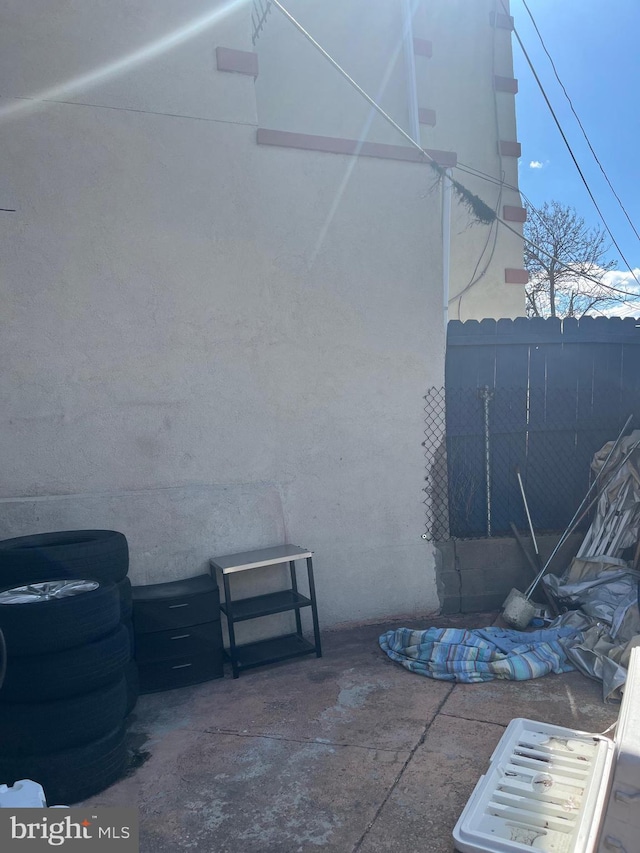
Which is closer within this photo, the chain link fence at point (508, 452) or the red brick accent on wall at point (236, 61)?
the red brick accent on wall at point (236, 61)

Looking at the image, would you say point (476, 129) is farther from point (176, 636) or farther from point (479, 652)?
point (176, 636)

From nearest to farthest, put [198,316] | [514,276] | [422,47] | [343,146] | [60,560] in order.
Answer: [60,560]
[198,316]
[343,146]
[422,47]
[514,276]

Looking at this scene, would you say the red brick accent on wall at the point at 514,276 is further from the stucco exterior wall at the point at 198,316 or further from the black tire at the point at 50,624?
the black tire at the point at 50,624

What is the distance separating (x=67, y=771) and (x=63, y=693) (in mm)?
330

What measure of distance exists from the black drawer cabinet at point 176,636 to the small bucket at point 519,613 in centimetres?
211

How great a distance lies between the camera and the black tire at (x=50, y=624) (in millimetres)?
2764

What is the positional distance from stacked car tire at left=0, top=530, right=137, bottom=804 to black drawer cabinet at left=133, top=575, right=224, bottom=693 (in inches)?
32.6

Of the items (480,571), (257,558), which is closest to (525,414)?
(480,571)

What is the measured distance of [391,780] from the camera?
285 centimetres

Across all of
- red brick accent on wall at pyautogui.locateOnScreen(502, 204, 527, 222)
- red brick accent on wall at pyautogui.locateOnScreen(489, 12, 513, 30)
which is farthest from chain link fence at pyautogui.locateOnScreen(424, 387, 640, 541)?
red brick accent on wall at pyautogui.locateOnScreen(489, 12, 513, 30)

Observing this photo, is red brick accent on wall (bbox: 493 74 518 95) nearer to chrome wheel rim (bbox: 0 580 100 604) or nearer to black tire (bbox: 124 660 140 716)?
chrome wheel rim (bbox: 0 580 100 604)

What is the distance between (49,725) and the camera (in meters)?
2.78

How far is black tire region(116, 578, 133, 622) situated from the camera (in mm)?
3551

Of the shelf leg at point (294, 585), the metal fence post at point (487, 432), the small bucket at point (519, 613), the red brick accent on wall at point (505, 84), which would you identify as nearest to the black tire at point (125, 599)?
the shelf leg at point (294, 585)
